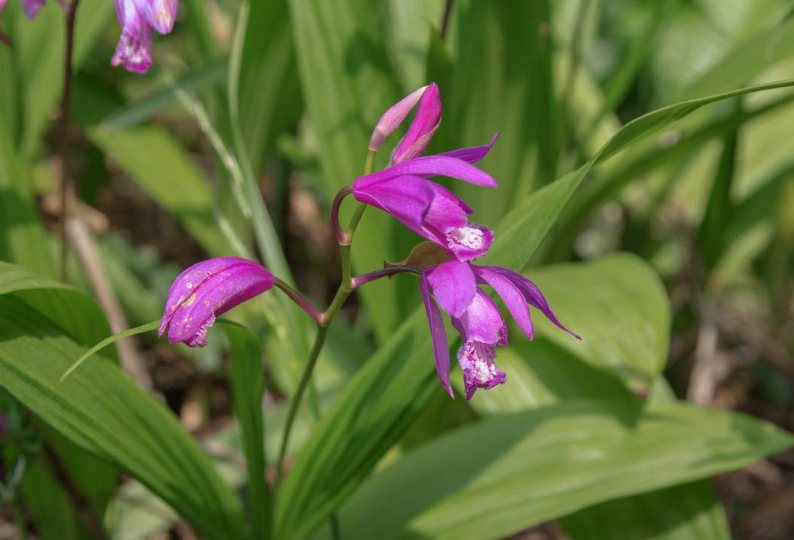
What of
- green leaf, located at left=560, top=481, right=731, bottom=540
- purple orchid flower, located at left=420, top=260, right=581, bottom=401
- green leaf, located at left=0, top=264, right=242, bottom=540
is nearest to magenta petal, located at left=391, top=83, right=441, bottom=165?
purple orchid flower, located at left=420, top=260, right=581, bottom=401

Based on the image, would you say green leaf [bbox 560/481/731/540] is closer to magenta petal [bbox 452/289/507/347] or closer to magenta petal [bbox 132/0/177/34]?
magenta petal [bbox 452/289/507/347]

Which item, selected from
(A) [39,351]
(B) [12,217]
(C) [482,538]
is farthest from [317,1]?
(C) [482,538]

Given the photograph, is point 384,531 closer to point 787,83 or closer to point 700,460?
point 700,460

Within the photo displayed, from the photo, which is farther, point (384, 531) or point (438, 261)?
point (384, 531)

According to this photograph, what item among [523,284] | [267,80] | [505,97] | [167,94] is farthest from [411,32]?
[523,284]

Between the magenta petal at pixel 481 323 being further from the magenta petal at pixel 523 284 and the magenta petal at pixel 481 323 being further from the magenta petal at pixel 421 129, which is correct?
the magenta petal at pixel 421 129

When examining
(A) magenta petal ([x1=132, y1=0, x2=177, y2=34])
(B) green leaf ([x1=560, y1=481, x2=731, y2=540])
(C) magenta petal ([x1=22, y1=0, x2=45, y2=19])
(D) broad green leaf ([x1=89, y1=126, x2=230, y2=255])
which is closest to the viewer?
(A) magenta petal ([x1=132, y1=0, x2=177, y2=34])

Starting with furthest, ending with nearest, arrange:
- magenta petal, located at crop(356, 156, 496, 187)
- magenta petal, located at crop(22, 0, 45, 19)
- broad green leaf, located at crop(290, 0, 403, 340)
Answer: broad green leaf, located at crop(290, 0, 403, 340) → magenta petal, located at crop(22, 0, 45, 19) → magenta petal, located at crop(356, 156, 496, 187)
